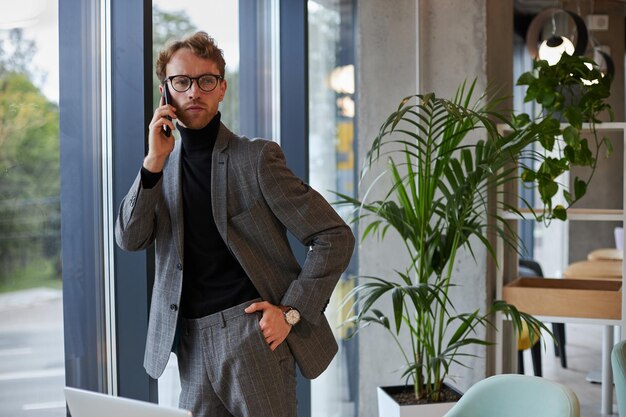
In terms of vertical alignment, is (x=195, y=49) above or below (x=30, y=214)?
above

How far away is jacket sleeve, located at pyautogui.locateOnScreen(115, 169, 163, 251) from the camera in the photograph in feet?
7.65

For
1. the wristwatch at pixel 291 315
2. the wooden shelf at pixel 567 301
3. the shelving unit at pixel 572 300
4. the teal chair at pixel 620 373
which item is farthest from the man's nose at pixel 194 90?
the wooden shelf at pixel 567 301

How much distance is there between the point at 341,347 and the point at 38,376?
2.27 meters

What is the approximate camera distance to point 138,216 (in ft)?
7.68

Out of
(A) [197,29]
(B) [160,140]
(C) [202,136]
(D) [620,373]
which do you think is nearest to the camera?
(B) [160,140]

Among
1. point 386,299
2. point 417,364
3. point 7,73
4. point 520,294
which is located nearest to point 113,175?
point 7,73

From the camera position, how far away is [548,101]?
13.2 ft

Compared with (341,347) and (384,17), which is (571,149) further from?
(341,347)

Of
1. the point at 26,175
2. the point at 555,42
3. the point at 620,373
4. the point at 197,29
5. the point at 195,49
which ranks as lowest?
the point at 620,373

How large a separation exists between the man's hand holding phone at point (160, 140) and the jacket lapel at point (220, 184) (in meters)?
0.13

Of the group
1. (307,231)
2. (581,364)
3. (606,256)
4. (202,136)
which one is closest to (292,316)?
(307,231)

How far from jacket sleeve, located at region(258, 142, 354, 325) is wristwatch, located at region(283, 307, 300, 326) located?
0.01 meters

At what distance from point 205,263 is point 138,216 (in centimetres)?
22

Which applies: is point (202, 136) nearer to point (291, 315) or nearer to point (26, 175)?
point (291, 315)
